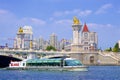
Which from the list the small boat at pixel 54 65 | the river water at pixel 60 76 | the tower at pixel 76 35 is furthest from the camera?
the tower at pixel 76 35

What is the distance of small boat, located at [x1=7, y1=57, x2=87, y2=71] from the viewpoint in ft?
290

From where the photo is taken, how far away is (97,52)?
5650 inches

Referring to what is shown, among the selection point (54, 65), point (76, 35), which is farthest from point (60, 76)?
point (76, 35)

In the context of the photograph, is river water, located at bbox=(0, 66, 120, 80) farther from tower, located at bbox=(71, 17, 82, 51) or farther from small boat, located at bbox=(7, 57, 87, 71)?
tower, located at bbox=(71, 17, 82, 51)

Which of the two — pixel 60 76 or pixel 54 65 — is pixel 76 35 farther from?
pixel 60 76

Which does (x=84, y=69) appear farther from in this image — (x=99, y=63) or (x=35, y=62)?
(x=99, y=63)

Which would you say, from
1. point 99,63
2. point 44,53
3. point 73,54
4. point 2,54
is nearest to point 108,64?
point 99,63

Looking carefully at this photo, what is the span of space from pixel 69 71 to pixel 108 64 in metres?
55.3

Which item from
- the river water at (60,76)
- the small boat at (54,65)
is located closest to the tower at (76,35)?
the small boat at (54,65)

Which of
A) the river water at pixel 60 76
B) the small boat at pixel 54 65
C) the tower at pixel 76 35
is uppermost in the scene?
the tower at pixel 76 35

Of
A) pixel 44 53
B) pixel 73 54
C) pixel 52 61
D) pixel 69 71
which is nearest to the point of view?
pixel 69 71

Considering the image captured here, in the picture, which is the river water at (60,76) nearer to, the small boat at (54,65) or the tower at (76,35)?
the small boat at (54,65)

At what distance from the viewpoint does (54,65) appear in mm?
92875

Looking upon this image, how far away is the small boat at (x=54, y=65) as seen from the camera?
88375 millimetres
